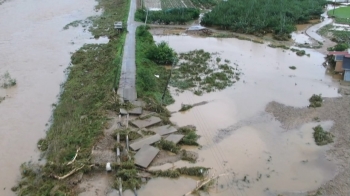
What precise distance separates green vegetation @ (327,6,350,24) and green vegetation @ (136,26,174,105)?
16.2 m

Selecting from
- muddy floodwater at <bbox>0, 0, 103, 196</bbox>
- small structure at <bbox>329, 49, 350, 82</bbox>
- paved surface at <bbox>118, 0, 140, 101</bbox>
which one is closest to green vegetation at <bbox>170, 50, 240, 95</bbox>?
paved surface at <bbox>118, 0, 140, 101</bbox>

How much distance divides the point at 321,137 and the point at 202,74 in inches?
A: 267

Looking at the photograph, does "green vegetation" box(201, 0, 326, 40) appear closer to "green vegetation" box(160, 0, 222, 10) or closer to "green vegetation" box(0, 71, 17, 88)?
"green vegetation" box(160, 0, 222, 10)

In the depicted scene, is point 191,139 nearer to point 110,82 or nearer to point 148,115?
point 148,115

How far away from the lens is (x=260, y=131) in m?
12.9

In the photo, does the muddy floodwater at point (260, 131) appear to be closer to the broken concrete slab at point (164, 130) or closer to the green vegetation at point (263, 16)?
the broken concrete slab at point (164, 130)

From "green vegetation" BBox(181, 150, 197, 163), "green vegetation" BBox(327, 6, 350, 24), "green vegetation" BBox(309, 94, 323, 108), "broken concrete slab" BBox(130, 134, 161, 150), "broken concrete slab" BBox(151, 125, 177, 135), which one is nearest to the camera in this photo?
"green vegetation" BBox(181, 150, 197, 163)

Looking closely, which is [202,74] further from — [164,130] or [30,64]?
[30,64]

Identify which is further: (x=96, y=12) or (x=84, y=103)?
(x=96, y=12)

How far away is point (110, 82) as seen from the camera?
608 inches

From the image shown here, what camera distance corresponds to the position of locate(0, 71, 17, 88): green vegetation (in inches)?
629

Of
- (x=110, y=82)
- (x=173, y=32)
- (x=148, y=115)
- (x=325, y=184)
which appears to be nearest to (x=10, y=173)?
(x=148, y=115)

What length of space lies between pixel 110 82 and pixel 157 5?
17.2m

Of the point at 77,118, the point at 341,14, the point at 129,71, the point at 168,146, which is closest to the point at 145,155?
the point at 168,146
